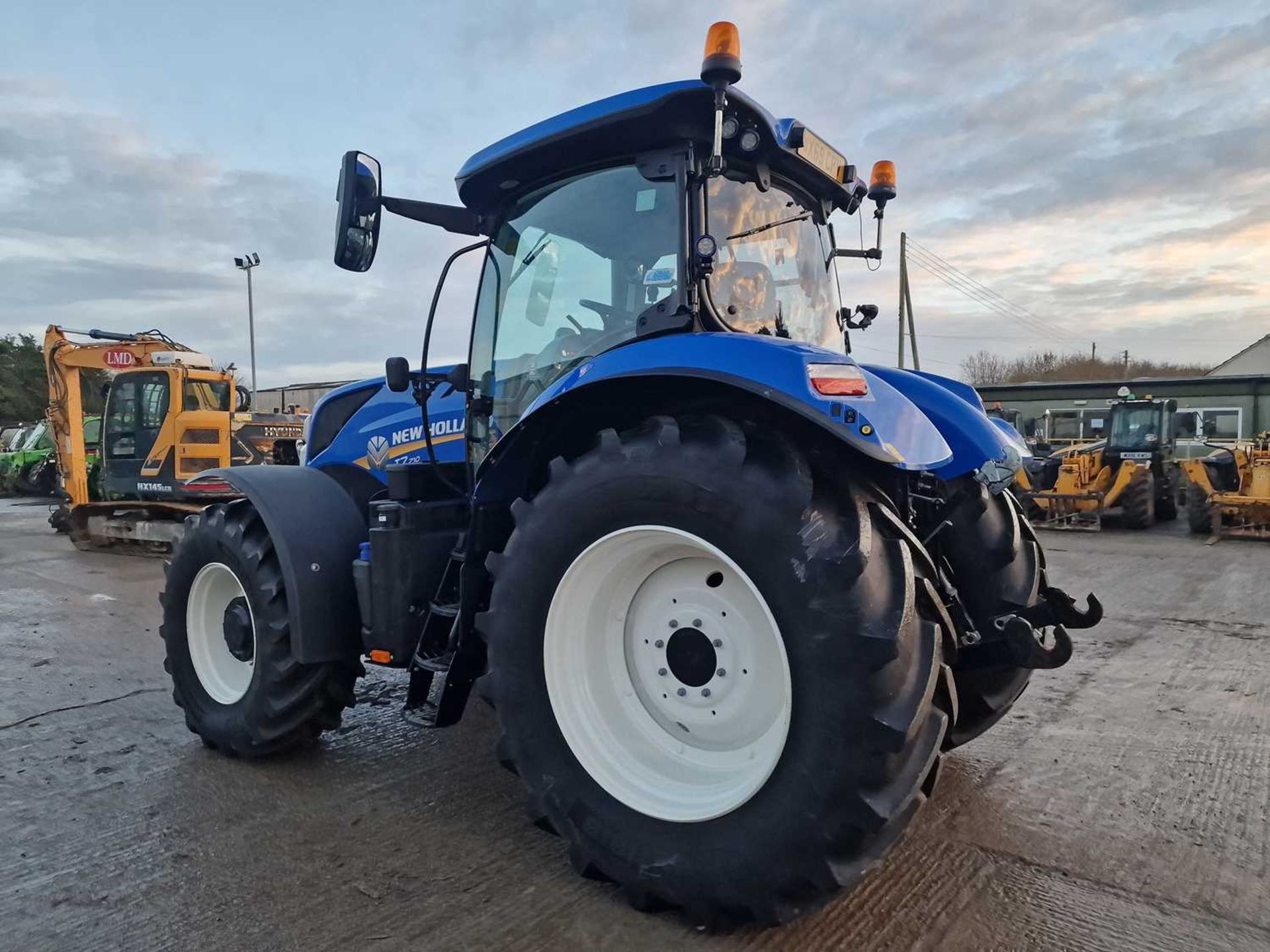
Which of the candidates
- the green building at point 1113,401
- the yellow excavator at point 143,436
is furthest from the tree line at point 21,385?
the green building at point 1113,401

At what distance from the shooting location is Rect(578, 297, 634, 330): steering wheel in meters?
3.23

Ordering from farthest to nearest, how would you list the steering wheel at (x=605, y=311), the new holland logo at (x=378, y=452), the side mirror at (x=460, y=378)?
the new holland logo at (x=378, y=452) < the side mirror at (x=460, y=378) < the steering wheel at (x=605, y=311)

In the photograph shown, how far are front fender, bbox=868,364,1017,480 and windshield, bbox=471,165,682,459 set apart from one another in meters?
0.96

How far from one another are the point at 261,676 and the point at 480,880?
150 cm

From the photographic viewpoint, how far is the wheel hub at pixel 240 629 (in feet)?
13.0

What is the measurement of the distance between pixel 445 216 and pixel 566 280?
30.5 inches

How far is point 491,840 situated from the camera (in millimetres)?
3090

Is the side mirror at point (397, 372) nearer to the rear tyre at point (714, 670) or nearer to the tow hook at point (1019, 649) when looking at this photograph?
the rear tyre at point (714, 670)

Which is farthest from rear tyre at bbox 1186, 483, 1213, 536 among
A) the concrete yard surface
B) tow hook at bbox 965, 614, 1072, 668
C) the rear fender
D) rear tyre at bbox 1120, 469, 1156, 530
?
the rear fender

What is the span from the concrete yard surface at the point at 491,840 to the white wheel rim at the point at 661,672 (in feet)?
1.31

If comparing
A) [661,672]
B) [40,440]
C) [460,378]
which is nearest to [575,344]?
[460,378]

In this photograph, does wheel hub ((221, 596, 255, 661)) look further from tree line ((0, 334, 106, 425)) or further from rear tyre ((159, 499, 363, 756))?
tree line ((0, 334, 106, 425))

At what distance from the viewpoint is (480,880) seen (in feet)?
9.21

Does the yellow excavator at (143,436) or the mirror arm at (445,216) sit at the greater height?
the mirror arm at (445,216)
